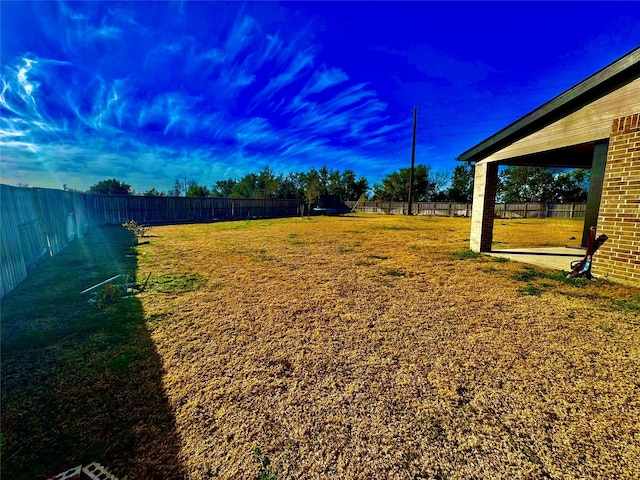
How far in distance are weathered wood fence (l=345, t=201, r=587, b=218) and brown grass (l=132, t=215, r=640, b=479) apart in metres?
25.2

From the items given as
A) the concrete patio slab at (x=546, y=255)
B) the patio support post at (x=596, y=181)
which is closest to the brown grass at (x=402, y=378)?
the concrete patio slab at (x=546, y=255)

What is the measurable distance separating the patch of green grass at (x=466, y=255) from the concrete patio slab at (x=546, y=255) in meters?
0.43

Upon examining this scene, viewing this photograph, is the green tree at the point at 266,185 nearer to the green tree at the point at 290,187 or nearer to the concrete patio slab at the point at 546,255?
the green tree at the point at 290,187

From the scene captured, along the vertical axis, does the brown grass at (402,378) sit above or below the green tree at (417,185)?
below

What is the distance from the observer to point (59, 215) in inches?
327

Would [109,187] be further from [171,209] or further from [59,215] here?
[59,215]

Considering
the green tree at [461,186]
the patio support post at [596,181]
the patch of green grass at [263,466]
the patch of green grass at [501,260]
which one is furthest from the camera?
the green tree at [461,186]

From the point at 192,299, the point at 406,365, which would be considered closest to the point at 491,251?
the point at 406,365

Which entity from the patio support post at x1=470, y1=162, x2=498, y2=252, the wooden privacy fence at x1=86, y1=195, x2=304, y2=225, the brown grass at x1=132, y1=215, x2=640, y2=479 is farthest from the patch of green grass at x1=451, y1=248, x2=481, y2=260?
the wooden privacy fence at x1=86, y1=195, x2=304, y2=225


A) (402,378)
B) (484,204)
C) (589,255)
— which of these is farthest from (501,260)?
(402,378)

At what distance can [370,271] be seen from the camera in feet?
18.9

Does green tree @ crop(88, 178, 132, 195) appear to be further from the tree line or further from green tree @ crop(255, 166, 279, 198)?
green tree @ crop(255, 166, 279, 198)

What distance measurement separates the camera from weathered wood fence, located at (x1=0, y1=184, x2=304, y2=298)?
14.8 feet

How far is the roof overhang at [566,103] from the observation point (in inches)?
171
